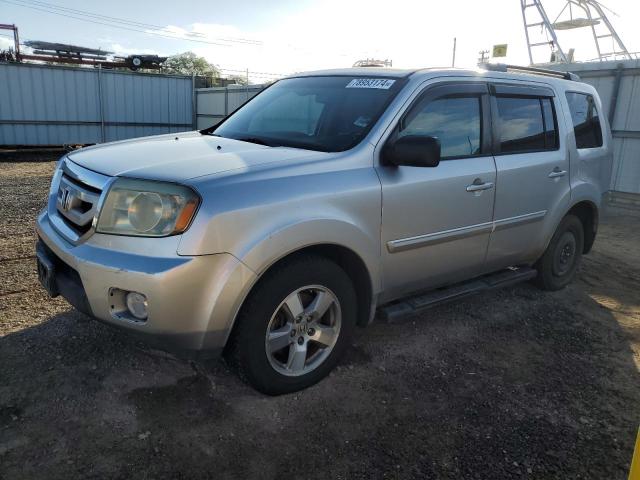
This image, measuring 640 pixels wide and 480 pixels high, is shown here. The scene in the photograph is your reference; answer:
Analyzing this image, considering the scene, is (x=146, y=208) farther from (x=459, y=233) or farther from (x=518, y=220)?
(x=518, y=220)

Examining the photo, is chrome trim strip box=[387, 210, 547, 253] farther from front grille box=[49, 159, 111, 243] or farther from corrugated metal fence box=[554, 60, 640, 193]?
corrugated metal fence box=[554, 60, 640, 193]

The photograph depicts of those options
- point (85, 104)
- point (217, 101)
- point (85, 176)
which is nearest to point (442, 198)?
point (85, 176)

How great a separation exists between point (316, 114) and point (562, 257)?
9.57 ft

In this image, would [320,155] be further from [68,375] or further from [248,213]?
[68,375]

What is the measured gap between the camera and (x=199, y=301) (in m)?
2.45

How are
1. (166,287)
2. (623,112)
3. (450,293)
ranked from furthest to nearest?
(623,112)
(450,293)
(166,287)

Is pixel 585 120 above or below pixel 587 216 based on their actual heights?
above

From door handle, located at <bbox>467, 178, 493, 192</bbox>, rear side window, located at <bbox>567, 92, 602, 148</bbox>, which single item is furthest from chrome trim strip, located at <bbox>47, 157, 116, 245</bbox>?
rear side window, located at <bbox>567, 92, 602, 148</bbox>

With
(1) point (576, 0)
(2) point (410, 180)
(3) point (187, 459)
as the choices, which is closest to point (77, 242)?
(3) point (187, 459)

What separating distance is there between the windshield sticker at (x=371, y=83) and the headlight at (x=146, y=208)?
5.27 feet

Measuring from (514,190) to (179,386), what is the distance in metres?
2.76

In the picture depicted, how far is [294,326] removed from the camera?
9.62 ft

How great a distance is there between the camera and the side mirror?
116 inches

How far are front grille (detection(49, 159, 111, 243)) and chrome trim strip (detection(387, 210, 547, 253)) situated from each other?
1.67 metres
